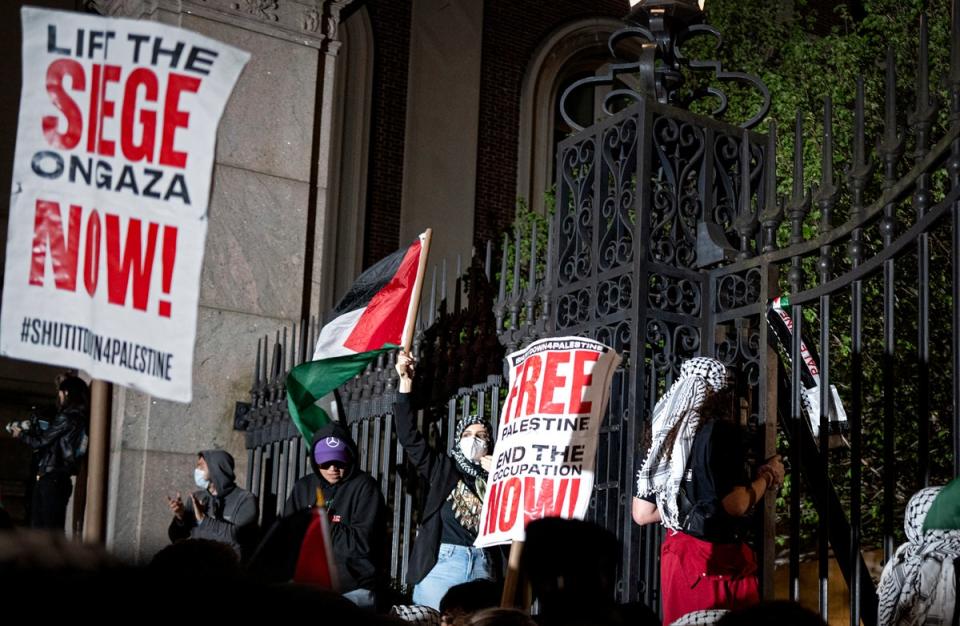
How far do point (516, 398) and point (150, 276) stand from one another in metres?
2.48

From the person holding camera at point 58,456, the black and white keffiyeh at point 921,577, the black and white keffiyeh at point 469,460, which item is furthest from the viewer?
the person holding camera at point 58,456

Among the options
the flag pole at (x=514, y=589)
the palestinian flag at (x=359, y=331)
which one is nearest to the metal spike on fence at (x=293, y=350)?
the palestinian flag at (x=359, y=331)

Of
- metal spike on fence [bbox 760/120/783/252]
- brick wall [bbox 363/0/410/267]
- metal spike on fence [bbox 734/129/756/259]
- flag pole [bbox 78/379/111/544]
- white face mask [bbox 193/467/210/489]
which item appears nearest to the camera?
flag pole [bbox 78/379/111/544]

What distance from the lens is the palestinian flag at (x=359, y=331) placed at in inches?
335

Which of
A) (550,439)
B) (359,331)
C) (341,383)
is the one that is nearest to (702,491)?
(550,439)

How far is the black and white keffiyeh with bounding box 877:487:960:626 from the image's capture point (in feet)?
14.6

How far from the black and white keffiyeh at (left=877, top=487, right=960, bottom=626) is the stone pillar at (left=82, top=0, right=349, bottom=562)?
5.92m

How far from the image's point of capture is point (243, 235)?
33.1 ft

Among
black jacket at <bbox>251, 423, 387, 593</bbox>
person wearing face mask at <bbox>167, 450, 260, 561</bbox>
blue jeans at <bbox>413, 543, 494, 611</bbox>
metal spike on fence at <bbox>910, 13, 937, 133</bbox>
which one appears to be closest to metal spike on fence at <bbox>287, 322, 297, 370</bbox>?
person wearing face mask at <bbox>167, 450, 260, 561</bbox>

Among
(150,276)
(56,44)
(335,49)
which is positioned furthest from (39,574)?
(335,49)

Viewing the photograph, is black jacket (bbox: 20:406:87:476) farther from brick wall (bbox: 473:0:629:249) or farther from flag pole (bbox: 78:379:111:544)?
brick wall (bbox: 473:0:629:249)

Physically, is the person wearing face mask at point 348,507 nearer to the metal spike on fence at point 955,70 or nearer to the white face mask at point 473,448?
the white face mask at point 473,448

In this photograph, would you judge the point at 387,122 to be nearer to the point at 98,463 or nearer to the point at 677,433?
the point at 677,433

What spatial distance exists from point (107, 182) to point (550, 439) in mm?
2501
